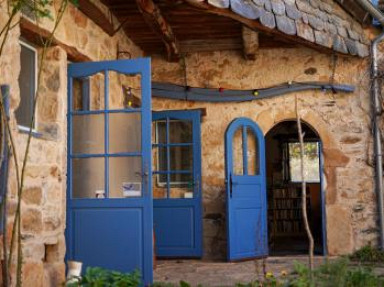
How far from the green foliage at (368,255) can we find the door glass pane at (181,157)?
88.9 inches

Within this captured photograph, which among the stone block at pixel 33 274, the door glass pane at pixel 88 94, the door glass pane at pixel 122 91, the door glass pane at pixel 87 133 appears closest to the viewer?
the stone block at pixel 33 274

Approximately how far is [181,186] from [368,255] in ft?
7.87

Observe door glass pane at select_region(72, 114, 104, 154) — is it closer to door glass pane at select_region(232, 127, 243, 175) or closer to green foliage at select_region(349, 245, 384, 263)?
door glass pane at select_region(232, 127, 243, 175)

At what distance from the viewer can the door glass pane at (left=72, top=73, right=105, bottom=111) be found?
495 cm

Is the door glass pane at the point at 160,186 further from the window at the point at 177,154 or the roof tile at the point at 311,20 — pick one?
the roof tile at the point at 311,20

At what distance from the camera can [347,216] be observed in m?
6.66

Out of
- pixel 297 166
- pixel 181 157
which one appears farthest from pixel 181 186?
pixel 297 166

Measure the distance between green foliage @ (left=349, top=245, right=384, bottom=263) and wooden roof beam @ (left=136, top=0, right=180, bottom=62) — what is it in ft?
10.7

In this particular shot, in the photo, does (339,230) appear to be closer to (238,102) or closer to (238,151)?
(238,151)

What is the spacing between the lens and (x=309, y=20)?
6074mm

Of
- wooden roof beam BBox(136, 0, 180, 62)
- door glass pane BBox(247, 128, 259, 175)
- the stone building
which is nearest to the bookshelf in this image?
the stone building

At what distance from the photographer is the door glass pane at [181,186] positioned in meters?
6.85

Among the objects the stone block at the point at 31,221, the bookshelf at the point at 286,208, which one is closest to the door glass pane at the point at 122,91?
the stone block at the point at 31,221

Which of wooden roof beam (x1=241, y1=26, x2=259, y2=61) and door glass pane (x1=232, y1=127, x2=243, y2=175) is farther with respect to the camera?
door glass pane (x1=232, y1=127, x2=243, y2=175)
